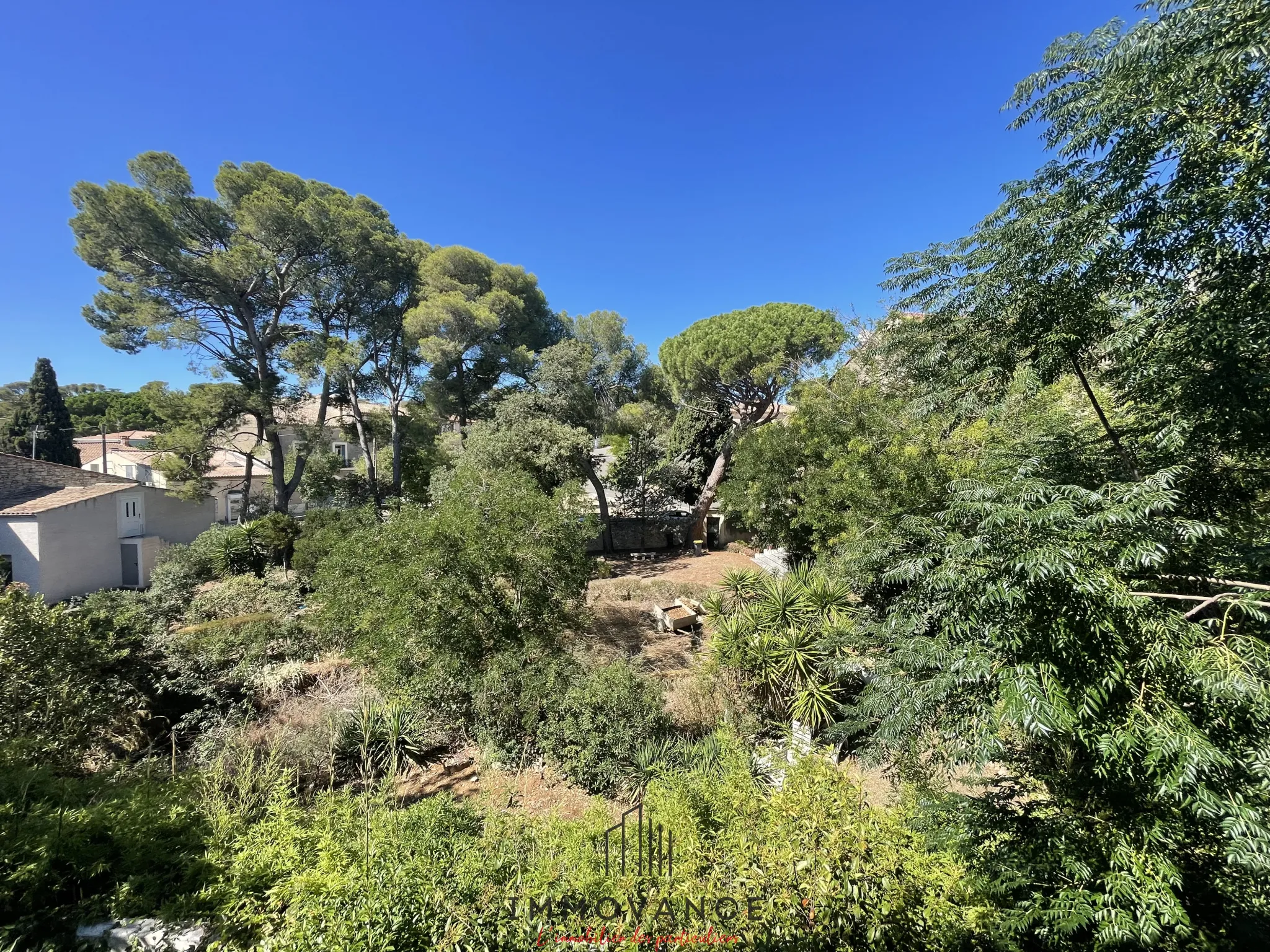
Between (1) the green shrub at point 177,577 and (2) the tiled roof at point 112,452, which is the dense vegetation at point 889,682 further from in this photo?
(2) the tiled roof at point 112,452

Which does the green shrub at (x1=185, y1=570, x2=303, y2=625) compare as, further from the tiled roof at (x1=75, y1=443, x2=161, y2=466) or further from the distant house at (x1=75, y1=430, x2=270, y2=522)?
the tiled roof at (x1=75, y1=443, x2=161, y2=466)

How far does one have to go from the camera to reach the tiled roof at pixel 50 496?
13.0 m

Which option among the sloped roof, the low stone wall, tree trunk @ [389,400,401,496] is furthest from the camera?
the low stone wall

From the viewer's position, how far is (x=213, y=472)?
18938mm

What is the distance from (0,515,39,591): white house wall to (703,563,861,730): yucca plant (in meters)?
19.2

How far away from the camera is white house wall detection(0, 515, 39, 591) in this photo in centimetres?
1270

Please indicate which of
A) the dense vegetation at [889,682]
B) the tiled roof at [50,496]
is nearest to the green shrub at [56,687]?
the dense vegetation at [889,682]

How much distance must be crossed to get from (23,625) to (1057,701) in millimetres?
8720

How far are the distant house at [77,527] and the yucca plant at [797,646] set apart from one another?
18200mm

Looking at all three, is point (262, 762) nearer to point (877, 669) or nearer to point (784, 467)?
point (877, 669)

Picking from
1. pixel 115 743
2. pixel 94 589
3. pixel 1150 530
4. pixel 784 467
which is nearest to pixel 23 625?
pixel 115 743

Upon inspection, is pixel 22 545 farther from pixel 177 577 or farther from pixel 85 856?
pixel 85 856

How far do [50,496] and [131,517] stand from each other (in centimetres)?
215

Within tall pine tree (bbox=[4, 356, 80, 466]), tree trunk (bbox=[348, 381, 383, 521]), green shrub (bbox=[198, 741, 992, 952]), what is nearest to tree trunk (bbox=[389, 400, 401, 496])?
tree trunk (bbox=[348, 381, 383, 521])
